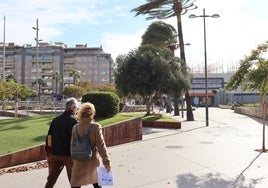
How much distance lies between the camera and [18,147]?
872 centimetres

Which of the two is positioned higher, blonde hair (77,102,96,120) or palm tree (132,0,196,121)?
palm tree (132,0,196,121)

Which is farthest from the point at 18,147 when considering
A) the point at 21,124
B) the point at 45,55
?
the point at 45,55

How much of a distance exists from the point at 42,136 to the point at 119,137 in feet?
10.4

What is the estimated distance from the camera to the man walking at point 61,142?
5055mm

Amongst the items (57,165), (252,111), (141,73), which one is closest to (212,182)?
(57,165)

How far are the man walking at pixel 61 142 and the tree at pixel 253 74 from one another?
6.68 meters

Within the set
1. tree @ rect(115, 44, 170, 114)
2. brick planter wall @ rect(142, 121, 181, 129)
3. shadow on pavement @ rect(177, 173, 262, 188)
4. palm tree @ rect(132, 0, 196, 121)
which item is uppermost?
palm tree @ rect(132, 0, 196, 121)

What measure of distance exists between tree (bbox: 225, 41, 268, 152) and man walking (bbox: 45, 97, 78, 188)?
668 cm

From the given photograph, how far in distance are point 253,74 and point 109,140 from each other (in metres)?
5.19

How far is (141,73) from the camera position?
20516mm

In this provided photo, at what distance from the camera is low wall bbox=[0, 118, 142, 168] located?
26.3ft

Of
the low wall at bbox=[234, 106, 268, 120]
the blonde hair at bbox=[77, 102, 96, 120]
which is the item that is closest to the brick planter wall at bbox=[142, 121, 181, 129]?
the low wall at bbox=[234, 106, 268, 120]

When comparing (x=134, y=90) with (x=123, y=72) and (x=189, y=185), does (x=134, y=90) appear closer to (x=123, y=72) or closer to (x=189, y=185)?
(x=123, y=72)

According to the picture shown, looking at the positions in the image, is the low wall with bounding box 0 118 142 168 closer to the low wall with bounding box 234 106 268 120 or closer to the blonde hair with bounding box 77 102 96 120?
the blonde hair with bounding box 77 102 96 120
